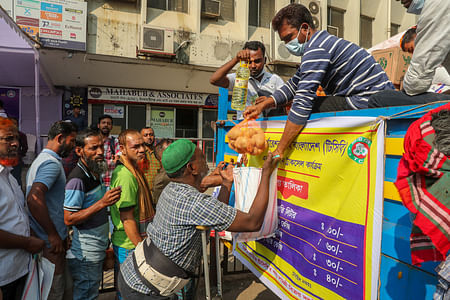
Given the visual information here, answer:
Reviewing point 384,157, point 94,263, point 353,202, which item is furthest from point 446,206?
point 94,263

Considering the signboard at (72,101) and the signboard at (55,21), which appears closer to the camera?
the signboard at (55,21)

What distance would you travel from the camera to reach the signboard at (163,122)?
12.6 meters

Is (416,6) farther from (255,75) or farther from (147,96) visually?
(147,96)

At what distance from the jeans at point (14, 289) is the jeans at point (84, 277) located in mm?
658

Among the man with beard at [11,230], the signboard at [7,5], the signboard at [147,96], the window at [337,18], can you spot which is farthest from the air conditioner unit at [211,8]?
the man with beard at [11,230]

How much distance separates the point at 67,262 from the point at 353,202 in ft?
8.69

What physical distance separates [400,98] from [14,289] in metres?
2.78

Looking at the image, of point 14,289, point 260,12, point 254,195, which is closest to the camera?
point 14,289

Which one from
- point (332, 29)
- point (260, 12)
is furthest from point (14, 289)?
point (332, 29)

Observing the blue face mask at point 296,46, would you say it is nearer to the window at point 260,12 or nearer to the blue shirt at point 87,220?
the blue shirt at point 87,220

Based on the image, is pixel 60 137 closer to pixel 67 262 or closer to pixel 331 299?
pixel 67 262

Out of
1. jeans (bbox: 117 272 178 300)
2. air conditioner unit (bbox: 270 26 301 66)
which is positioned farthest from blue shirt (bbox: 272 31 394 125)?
air conditioner unit (bbox: 270 26 301 66)

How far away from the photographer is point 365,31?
1402cm

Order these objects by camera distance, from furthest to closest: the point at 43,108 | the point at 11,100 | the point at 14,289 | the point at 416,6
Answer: the point at 43,108 < the point at 11,100 < the point at 14,289 < the point at 416,6
